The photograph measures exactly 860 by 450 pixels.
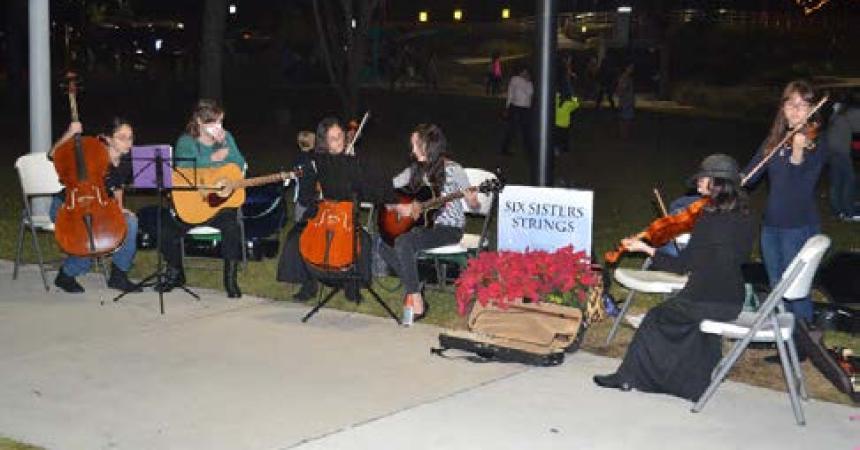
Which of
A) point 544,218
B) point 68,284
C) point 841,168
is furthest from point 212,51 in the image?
point 544,218

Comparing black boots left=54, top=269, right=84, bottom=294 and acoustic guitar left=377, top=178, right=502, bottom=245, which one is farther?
black boots left=54, top=269, right=84, bottom=294

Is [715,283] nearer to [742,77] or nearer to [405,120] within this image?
[405,120]

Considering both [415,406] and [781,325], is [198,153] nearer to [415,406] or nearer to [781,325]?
[415,406]

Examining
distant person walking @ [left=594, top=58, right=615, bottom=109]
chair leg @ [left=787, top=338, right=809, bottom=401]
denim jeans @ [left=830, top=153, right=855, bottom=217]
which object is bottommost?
chair leg @ [left=787, top=338, right=809, bottom=401]

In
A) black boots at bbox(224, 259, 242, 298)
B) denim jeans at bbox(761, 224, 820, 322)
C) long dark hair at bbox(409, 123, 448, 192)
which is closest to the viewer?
denim jeans at bbox(761, 224, 820, 322)

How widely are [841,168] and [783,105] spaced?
7.00 metres

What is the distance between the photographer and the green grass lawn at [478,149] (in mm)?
9992

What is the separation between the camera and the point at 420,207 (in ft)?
30.2

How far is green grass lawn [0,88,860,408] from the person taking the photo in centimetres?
999

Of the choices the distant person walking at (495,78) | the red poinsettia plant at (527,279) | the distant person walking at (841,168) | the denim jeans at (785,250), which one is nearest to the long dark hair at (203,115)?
the red poinsettia plant at (527,279)

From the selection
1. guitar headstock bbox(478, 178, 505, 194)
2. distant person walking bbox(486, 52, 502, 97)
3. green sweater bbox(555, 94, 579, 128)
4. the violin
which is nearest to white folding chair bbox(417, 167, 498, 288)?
guitar headstock bbox(478, 178, 505, 194)

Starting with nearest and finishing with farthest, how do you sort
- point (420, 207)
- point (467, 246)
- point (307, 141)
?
point (420, 207)
point (467, 246)
point (307, 141)

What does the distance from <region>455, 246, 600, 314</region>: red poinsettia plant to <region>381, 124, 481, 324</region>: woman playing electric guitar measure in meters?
0.92

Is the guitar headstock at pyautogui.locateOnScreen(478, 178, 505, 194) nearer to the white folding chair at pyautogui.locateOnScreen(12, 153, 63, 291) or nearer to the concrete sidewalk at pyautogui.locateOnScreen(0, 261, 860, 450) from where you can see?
the concrete sidewalk at pyautogui.locateOnScreen(0, 261, 860, 450)
